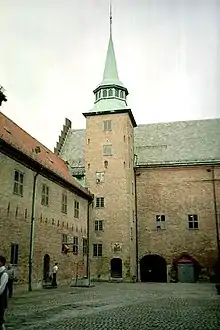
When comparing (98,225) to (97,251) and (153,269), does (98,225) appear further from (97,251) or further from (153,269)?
(153,269)

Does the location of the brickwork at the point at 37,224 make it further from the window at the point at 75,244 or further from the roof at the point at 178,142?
the roof at the point at 178,142

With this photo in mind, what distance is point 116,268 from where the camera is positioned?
33.8 m

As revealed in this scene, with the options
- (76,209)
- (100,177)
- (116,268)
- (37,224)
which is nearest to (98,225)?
(116,268)

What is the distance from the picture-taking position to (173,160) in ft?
126

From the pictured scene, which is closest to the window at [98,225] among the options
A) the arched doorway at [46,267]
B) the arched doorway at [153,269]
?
the arched doorway at [153,269]

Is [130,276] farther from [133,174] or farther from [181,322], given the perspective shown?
[181,322]

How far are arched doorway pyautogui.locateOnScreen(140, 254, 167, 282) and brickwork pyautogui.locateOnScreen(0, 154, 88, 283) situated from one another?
25.7ft

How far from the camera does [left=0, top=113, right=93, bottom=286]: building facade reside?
20.4 metres

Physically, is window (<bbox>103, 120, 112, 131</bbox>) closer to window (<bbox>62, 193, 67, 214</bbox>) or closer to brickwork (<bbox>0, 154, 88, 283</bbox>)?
brickwork (<bbox>0, 154, 88, 283</bbox>)

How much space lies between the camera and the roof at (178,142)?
3878 centimetres

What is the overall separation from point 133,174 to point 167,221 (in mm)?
5326

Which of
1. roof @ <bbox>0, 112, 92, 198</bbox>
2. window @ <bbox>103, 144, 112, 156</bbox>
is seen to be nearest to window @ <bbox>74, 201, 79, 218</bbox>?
roof @ <bbox>0, 112, 92, 198</bbox>

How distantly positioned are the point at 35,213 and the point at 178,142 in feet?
71.4

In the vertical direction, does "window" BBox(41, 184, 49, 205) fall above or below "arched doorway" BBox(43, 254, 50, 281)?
above
